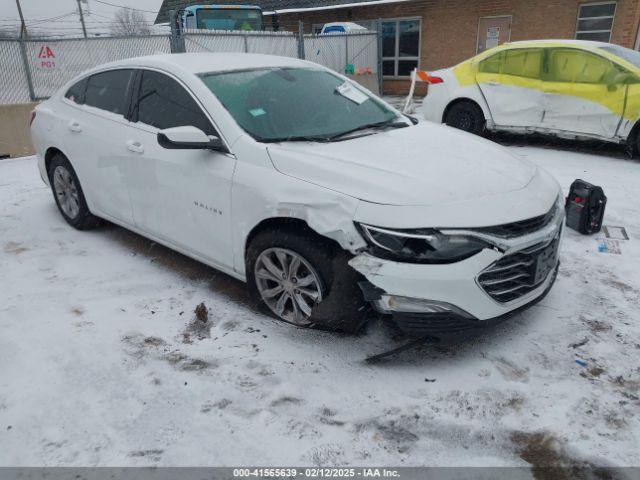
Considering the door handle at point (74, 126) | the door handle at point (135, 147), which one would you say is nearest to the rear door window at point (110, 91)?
the door handle at point (74, 126)

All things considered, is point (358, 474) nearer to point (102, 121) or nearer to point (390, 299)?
point (390, 299)

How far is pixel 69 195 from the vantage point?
4.82 meters

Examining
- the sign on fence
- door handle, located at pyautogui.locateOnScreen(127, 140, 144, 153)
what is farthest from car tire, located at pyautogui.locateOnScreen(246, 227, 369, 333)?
the sign on fence

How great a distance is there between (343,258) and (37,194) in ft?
16.1

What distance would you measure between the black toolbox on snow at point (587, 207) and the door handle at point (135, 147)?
12.0ft

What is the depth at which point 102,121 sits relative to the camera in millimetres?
4152

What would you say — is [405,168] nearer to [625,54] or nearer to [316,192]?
[316,192]

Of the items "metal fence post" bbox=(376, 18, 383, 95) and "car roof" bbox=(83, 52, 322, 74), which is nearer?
"car roof" bbox=(83, 52, 322, 74)

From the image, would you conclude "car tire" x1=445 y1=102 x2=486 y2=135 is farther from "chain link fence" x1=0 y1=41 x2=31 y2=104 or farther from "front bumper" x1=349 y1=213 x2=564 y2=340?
"chain link fence" x1=0 y1=41 x2=31 y2=104

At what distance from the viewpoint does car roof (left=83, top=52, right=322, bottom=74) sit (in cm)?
367

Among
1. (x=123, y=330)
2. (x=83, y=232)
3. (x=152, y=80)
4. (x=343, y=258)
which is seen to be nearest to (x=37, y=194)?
(x=83, y=232)

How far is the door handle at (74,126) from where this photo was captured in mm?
4340

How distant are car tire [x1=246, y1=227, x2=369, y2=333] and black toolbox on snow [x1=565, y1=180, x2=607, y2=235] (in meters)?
2.70

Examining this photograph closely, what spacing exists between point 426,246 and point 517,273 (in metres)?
0.58
